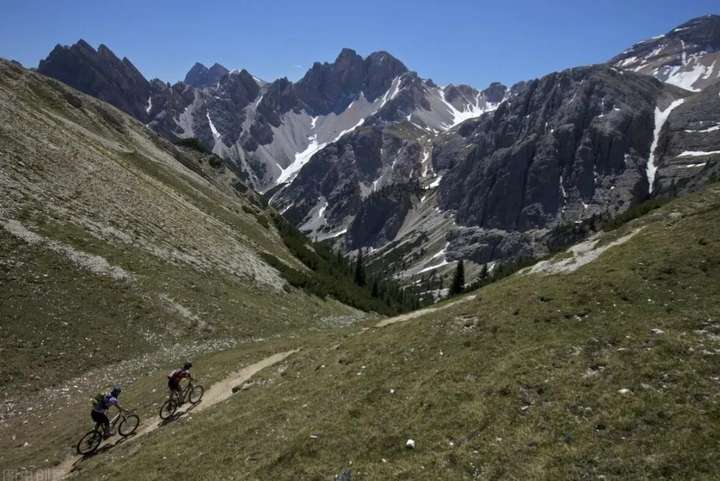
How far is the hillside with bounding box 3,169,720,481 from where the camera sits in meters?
A: 14.1

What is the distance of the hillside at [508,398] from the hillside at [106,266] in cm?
1134

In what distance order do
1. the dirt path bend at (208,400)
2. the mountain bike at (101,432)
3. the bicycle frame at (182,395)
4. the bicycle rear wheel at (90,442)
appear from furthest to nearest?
the bicycle frame at (182,395), the mountain bike at (101,432), the bicycle rear wheel at (90,442), the dirt path bend at (208,400)

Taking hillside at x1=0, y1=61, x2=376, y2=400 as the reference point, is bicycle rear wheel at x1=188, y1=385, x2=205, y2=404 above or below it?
below

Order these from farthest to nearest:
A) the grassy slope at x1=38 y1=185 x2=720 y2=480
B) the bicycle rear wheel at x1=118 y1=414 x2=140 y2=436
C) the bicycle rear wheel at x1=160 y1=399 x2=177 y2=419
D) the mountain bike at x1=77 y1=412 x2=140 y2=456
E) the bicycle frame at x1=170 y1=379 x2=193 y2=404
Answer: the bicycle frame at x1=170 y1=379 x2=193 y2=404
the bicycle rear wheel at x1=160 y1=399 x2=177 y2=419
the bicycle rear wheel at x1=118 y1=414 x2=140 y2=436
the mountain bike at x1=77 y1=412 x2=140 y2=456
the grassy slope at x1=38 y1=185 x2=720 y2=480

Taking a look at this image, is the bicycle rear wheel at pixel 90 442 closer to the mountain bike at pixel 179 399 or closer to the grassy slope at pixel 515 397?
the grassy slope at pixel 515 397

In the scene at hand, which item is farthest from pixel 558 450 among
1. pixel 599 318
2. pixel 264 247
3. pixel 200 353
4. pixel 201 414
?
pixel 264 247

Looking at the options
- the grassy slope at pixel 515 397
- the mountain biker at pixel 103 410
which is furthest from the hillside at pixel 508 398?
the mountain biker at pixel 103 410

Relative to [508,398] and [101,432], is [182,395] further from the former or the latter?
[508,398]

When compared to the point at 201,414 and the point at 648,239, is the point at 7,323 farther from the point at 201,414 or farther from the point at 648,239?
the point at 648,239

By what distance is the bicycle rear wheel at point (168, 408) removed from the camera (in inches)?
1073

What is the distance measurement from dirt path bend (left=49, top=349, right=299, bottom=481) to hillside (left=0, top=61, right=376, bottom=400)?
10.4 metres

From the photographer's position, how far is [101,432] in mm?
24938

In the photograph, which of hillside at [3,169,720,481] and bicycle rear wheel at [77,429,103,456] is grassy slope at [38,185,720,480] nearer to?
hillside at [3,169,720,481]

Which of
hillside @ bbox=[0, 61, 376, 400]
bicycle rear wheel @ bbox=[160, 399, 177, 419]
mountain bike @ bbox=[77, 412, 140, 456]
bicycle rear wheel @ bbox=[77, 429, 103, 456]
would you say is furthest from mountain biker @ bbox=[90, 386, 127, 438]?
hillside @ bbox=[0, 61, 376, 400]
